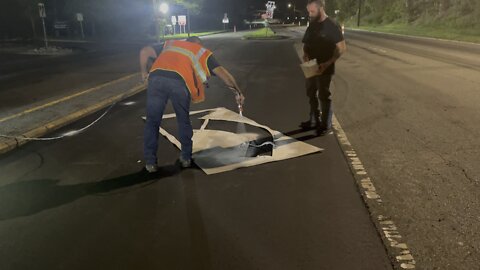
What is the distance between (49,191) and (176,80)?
6.06 ft

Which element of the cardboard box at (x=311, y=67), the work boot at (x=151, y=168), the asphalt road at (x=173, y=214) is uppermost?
the cardboard box at (x=311, y=67)

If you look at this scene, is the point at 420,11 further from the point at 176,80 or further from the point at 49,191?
the point at 49,191

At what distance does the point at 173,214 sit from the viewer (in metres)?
3.83

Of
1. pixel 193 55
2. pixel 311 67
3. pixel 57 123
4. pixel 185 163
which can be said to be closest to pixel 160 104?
pixel 193 55

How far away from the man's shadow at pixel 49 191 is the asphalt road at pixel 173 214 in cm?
1

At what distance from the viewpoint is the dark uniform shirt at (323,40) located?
20.2ft

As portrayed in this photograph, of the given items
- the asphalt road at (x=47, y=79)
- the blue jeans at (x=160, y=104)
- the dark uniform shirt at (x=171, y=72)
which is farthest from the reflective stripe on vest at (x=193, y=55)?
the asphalt road at (x=47, y=79)

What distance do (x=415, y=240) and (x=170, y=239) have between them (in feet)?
6.57

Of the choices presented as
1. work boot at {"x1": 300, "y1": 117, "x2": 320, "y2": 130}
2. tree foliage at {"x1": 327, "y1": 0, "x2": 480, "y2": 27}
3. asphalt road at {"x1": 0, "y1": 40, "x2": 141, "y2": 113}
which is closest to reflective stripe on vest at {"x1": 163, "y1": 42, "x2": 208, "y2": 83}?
work boot at {"x1": 300, "y1": 117, "x2": 320, "y2": 130}

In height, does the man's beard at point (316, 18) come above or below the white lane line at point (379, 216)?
above

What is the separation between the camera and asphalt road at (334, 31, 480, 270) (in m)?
3.34

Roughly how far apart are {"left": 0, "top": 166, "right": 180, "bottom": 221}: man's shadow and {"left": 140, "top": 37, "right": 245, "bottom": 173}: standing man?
24 centimetres

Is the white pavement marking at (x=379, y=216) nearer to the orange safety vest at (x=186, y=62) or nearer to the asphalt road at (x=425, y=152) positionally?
the asphalt road at (x=425, y=152)

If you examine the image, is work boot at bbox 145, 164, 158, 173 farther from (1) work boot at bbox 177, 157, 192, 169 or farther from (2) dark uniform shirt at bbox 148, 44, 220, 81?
(2) dark uniform shirt at bbox 148, 44, 220, 81
